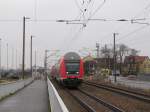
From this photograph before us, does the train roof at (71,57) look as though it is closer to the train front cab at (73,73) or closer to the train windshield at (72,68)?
the train front cab at (73,73)

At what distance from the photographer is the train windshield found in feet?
137

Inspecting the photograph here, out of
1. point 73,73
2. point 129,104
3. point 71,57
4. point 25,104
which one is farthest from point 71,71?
point 25,104

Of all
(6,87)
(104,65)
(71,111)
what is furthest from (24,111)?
(104,65)

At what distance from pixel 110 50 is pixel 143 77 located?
6300 centimetres

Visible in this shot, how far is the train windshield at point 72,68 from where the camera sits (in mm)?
41806

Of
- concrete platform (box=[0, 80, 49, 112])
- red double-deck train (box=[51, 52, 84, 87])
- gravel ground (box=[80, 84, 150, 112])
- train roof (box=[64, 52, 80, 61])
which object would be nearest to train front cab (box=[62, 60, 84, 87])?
red double-deck train (box=[51, 52, 84, 87])

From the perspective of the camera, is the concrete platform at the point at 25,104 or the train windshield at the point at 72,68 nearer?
the concrete platform at the point at 25,104

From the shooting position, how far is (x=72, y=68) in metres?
42.0

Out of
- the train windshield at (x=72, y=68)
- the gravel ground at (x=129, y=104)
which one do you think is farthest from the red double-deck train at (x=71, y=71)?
the gravel ground at (x=129, y=104)

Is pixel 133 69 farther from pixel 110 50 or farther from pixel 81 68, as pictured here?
pixel 81 68

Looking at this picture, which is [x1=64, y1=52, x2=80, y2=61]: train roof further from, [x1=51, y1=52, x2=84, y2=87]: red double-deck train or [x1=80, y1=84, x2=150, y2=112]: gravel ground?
[x1=80, y1=84, x2=150, y2=112]: gravel ground

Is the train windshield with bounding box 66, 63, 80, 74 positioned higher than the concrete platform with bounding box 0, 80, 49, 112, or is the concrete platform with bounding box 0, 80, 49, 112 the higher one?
the train windshield with bounding box 66, 63, 80, 74

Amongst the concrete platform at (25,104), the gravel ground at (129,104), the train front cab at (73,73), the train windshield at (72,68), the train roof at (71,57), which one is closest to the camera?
the concrete platform at (25,104)

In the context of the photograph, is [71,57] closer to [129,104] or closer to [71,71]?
[71,71]
